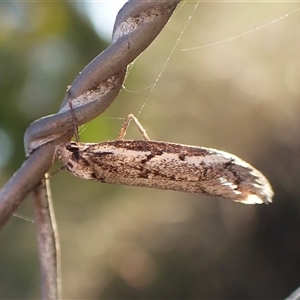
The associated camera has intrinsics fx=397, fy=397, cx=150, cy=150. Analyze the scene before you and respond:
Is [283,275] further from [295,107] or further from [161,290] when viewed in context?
[295,107]

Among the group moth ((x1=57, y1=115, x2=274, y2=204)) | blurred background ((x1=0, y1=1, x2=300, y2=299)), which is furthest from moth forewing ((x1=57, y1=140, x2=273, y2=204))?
blurred background ((x1=0, y1=1, x2=300, y2=299))

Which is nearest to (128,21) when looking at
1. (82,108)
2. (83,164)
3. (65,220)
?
(82,108)

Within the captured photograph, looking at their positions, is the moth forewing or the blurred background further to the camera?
the blurred background

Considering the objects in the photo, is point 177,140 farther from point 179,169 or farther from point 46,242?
point 46,242

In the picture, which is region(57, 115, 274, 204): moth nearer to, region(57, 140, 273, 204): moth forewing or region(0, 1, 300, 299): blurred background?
region(57, 140, 273, 204): moth forewing

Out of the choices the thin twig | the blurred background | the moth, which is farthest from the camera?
the blurred background

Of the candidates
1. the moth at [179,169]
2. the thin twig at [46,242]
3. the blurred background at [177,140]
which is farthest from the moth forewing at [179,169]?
the blurred background at [177,140]

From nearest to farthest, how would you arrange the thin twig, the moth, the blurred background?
1. the thin twig
2. the moth
3. the blurred background

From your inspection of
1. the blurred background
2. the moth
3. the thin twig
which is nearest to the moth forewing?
the moth
